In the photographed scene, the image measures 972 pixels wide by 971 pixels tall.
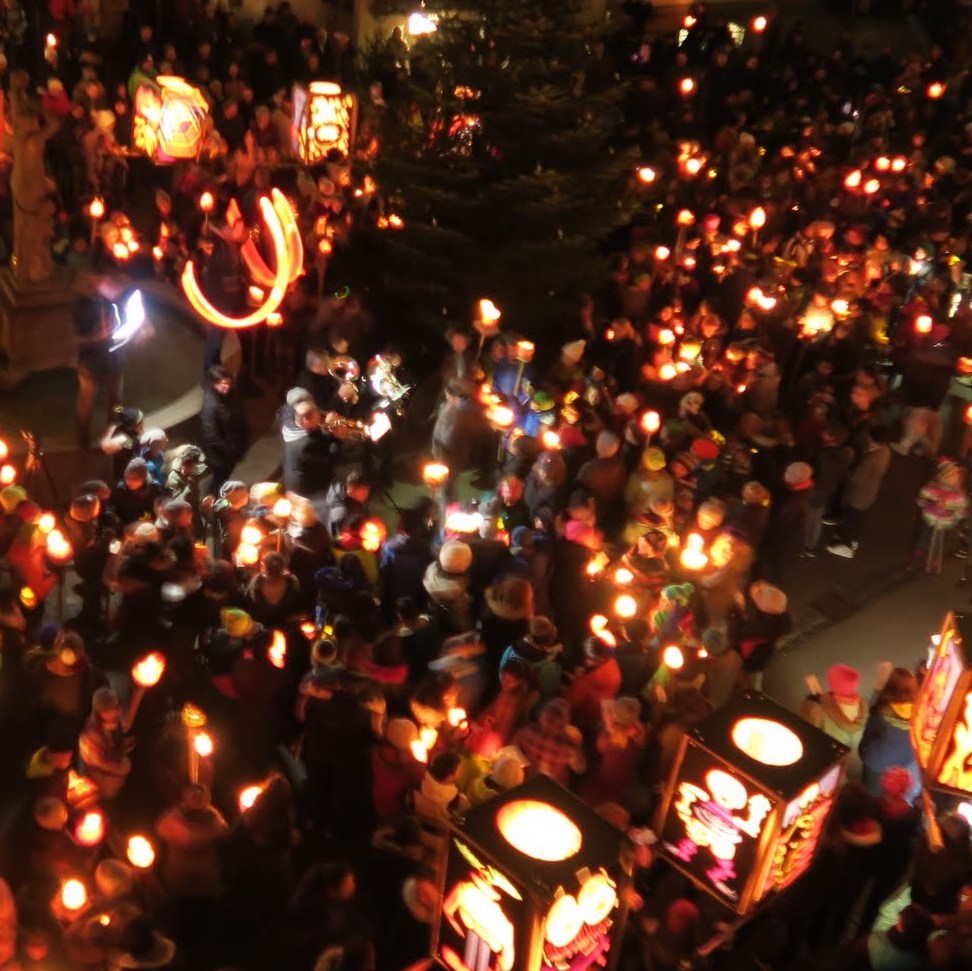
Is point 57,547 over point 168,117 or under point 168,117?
under

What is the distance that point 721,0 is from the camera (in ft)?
81.6

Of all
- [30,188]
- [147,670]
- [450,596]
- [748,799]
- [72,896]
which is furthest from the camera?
[30,188]

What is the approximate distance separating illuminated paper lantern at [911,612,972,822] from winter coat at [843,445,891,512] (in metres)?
5.54

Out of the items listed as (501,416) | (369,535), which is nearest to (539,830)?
(369,535)

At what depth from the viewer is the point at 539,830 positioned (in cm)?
409

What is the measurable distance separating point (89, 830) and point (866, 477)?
23.9 ft

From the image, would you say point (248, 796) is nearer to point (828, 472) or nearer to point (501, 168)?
point (828, 472)

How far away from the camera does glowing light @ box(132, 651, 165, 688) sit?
7066mm

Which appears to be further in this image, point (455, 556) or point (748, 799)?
point (455, 556)

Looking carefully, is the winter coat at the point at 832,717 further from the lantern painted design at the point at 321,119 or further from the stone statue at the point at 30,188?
the stone statue at the point at 30,188

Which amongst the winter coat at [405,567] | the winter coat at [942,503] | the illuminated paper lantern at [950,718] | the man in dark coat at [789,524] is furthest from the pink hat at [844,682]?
the winter coat at [942,503]

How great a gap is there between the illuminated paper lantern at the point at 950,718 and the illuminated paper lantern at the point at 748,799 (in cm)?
43

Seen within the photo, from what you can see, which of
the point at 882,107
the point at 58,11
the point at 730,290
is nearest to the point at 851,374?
the point at 730,290

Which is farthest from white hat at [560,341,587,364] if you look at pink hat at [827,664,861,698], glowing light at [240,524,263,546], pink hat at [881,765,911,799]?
pink hat at [881,765,911,799]
